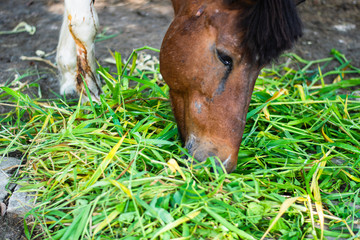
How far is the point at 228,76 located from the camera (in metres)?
2.06

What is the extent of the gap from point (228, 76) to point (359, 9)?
14.7 feet

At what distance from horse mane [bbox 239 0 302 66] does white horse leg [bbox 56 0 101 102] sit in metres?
1.44

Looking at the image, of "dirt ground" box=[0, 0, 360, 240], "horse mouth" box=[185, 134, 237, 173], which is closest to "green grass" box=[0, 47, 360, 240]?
"horse mouth" box=[185, 134, 237, 173]

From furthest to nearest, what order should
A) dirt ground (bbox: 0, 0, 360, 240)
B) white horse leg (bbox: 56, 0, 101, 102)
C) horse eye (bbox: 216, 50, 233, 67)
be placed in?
Result: 1. dirt ground (bbox: 0, 0, 360, 240)
2. white horse leg (bbox: 56, 0, 101, 102)
3. horse eye (bbox: 216, 50, 233, 67)

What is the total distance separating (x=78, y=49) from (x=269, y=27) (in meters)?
1.68

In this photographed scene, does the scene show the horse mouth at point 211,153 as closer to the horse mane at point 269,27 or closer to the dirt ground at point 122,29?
the horse mane at point 269,27

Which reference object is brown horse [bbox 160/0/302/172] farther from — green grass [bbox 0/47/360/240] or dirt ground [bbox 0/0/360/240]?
dirt ground [bbox 0/0/360/240]

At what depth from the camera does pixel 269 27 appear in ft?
6.24

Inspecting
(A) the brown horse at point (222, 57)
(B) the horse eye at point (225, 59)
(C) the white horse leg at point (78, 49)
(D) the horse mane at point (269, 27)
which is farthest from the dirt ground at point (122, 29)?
(D) the horse mane at point (269, 27)

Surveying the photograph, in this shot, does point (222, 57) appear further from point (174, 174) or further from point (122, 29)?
point (122, 29)

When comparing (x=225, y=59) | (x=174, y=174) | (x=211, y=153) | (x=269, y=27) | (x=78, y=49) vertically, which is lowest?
(x=174, y=174)

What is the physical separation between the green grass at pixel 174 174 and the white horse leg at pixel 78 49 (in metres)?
0.19

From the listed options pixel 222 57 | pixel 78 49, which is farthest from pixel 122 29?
pixel 222 57

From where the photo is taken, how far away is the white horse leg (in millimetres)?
2934
